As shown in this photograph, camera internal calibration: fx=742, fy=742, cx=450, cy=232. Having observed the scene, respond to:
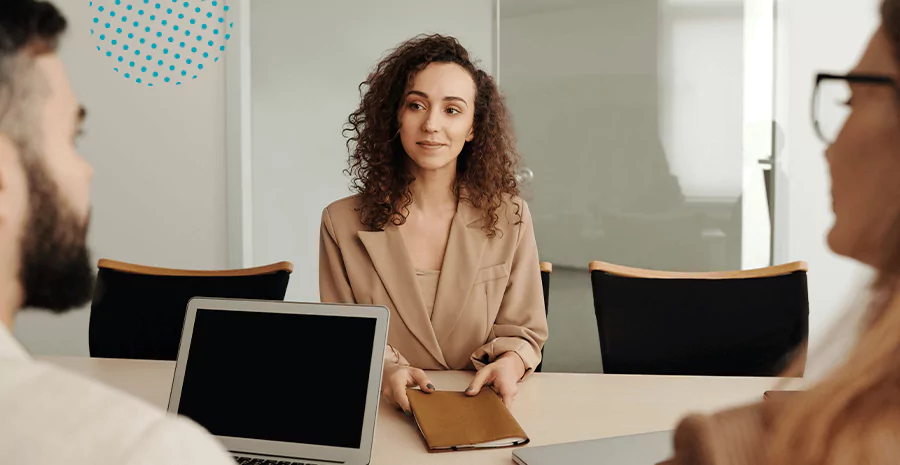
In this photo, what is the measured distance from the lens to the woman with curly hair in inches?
71.6

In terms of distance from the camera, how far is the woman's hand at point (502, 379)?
1425 mm

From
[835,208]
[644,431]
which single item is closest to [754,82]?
[644,431]

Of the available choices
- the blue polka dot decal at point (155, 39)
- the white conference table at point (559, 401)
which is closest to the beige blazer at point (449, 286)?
the white conference table at point (559, 401)

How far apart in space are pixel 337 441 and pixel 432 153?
883 mm

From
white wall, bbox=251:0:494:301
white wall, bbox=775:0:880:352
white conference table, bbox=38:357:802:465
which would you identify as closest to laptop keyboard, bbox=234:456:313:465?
white conference table, bbox=38:357:802:465

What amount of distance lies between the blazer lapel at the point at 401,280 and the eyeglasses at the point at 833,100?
1.36 m

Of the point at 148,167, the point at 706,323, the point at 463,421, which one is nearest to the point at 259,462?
the point at 463,421

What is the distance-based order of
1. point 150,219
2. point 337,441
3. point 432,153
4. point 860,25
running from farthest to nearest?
point 150,219
point 860,25
point 432,153
point 337,441

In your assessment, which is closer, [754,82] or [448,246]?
[448,246]

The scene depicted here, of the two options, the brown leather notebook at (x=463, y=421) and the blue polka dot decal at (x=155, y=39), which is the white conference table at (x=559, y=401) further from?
the blue polka dot decal at (x=155, y=39)

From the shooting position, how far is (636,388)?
60.6 inches

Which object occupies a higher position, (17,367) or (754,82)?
(754,82)

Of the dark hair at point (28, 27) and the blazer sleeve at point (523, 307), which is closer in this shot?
the dark hair at point (28, 27)

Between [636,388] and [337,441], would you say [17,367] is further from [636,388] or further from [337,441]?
[636,388]
